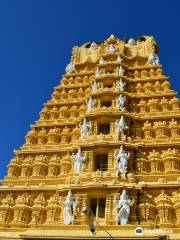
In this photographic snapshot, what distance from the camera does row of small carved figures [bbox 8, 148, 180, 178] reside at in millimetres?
25062

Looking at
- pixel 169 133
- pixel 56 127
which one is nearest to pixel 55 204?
pixel 56 127

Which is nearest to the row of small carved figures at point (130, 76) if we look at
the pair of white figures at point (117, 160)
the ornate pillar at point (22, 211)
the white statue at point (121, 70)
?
the white statue at point (121, 70)

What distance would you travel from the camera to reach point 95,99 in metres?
31.2

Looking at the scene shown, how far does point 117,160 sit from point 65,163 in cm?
384

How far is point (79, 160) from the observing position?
84.3 feet

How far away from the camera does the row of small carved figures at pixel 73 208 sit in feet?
71.6

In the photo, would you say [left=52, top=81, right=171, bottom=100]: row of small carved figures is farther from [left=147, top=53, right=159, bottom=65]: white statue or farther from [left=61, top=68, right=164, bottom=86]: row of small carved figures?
[left=147, top=53, right=159, bottom=65]: white statue

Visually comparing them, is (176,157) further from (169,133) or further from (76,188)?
(76,188)

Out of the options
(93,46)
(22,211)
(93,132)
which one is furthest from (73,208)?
(93,46)

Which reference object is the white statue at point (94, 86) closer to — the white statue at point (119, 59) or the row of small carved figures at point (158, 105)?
the white statue at point (119, 59)

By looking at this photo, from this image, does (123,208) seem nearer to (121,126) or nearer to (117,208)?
(117,208)

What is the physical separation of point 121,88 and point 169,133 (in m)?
6.40

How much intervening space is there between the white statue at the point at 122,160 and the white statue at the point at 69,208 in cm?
394

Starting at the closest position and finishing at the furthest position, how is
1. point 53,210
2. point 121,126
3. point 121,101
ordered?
point 53,210 → point 121,126 → point 121,101
